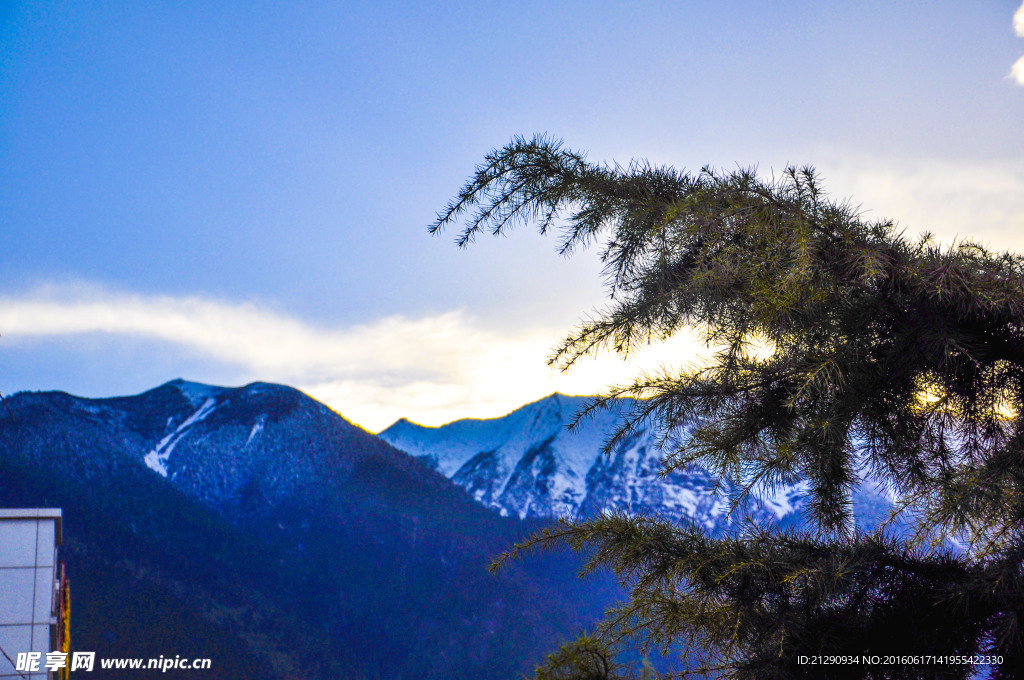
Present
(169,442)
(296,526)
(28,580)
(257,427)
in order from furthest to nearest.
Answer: (296,526), (257,427), (169,442), (28,580)

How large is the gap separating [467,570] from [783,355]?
46.7 m

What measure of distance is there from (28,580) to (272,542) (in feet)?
127

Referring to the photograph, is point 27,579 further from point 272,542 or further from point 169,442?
point 272,542

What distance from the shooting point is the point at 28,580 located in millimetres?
8594

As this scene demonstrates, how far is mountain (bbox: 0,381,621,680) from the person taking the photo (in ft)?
127

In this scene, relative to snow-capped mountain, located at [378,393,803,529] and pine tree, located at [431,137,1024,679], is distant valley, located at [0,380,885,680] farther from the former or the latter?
pine tree, located at [431,137,1024,679]

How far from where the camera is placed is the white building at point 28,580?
27.9 ft

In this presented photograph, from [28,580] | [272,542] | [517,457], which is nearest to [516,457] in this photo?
[517,457]

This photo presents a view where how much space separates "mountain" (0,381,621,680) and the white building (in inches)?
1226

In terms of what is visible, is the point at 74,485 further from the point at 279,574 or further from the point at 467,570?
the point at 467,570

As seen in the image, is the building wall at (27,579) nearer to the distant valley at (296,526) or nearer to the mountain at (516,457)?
the mountain at (516,457)

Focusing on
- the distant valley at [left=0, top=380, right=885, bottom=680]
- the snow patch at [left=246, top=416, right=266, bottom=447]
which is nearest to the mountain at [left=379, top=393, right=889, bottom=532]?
the distant valley at [left=0, top=380, right=885, bottom=680]

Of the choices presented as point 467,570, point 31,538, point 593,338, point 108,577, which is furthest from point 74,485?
point 593,338

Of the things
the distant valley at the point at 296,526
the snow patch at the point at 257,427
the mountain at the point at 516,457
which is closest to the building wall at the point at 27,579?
the mountain at the point at 516,457
